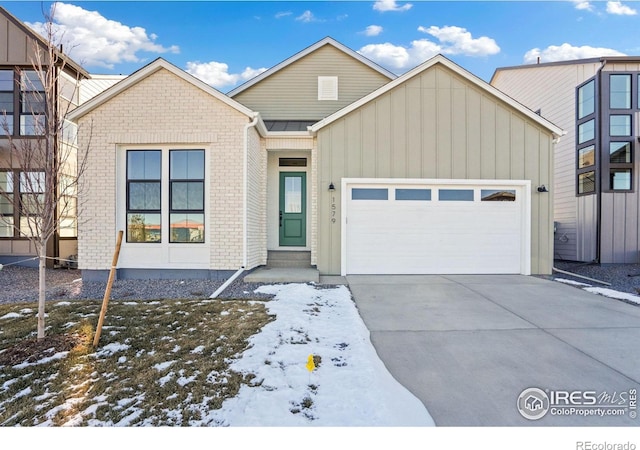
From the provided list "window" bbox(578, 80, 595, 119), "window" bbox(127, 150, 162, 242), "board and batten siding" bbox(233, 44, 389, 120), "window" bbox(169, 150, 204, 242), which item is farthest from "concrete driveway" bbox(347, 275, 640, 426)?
"window" bbox(578, 80, 595, 119)

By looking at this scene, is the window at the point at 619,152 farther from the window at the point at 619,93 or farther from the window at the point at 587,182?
the window at the point at 619,93

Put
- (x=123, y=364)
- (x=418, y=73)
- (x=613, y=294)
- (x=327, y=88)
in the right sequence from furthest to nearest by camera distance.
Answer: (x=327, y=88) < (x=418, y=73) < (x=613, y=294) < (x=123, y=364)

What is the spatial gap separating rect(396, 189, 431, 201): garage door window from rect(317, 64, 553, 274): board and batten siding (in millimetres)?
357

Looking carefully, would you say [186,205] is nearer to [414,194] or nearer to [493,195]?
[414,194]

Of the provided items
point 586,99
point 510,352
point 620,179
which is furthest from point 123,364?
point 586,99

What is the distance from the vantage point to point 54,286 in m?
6.70

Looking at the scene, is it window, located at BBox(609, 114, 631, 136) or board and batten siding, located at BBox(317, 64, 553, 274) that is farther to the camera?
window, located at BBox(609, 114, 631, 136)

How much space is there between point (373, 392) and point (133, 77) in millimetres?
7783

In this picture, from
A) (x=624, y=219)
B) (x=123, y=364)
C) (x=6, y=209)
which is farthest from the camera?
(x=624, y=219)

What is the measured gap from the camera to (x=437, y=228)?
25.2ft

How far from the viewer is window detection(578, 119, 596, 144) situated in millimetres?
9922

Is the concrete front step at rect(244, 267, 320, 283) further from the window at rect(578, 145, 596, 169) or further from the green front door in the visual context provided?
the window at rect(578, 145, 596, 169)

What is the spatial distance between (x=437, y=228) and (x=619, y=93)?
311 inches

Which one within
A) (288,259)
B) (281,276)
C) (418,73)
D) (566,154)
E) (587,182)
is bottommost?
(281,276)
